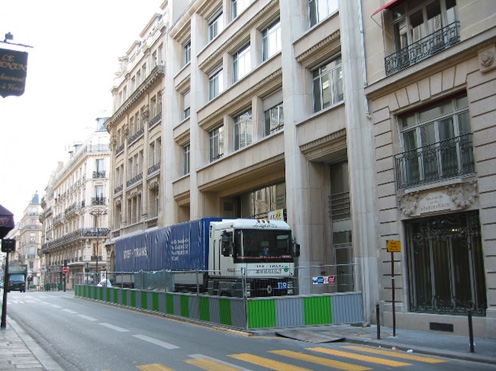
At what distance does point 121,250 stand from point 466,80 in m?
23.2

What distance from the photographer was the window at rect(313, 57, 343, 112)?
20.4m

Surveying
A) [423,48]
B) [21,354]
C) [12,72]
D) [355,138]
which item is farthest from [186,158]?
[21,354]

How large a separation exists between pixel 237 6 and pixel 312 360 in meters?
22.8

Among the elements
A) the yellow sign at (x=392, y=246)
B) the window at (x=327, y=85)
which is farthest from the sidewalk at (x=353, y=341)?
the window at (x=327, y=85)

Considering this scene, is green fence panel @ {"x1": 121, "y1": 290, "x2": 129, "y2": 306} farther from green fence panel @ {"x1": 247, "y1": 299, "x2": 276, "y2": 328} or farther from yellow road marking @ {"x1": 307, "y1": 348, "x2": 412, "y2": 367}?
yellow road marking @ {"x1": 307, "y1": 348, "x2": 412, "y2": 367}

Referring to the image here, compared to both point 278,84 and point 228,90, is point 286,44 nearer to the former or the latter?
point 278,84

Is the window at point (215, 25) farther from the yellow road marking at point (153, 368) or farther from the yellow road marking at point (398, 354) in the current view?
the yellow road marking at point (153, 368)

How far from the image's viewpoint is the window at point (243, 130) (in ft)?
87.9

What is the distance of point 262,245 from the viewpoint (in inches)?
728

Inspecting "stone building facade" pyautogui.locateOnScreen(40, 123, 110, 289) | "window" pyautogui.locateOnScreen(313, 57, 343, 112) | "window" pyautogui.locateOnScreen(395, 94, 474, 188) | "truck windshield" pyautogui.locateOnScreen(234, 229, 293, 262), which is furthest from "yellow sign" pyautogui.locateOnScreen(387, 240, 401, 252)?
"stone building facade" pyautogui.locateOnScreen(40, 123, 110, 289)

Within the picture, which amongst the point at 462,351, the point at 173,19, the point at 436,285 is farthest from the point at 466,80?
the point at 173,19

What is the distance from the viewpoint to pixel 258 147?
2484 centimetres

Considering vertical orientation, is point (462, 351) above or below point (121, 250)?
below

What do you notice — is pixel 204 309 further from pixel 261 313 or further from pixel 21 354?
pixel 21 354
